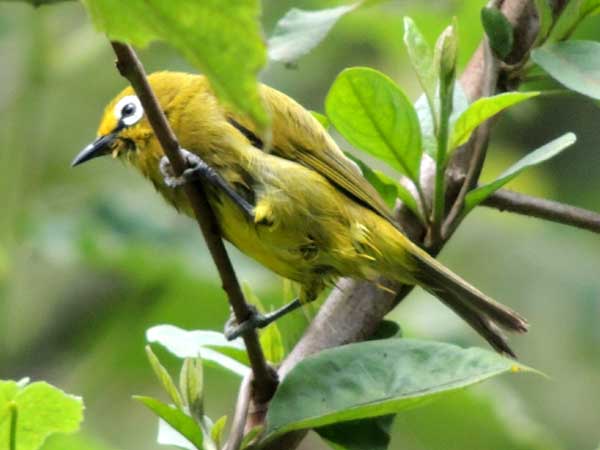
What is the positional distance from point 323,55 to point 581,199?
150 centimetres

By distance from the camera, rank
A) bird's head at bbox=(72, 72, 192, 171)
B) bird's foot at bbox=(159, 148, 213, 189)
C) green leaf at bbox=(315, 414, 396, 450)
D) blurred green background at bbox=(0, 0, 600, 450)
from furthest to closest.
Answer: blurred green background at bbox=(0, 0, 600, 450) < bird's head at bbox=(72, 72, 192, 171) < bird's foot at bbox=(159, 148, 213, 189) < green leaf at bbox=(315, 414, 396, 450)

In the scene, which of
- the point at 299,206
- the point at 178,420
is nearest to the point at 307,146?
the point at 299,206

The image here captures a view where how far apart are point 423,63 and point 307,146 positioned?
0.93 metres

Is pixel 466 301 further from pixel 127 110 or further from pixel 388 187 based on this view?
pixel 127 110

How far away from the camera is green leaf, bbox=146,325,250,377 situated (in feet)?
6.88

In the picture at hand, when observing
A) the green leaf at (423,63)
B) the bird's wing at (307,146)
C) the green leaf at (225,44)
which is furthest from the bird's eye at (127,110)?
the green leaf at (225,44)

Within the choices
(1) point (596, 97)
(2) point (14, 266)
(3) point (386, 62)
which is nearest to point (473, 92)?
(1) point (596, 97)

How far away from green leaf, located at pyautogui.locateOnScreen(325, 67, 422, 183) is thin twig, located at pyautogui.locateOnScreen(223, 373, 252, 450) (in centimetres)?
50

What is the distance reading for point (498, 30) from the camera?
2.10 m

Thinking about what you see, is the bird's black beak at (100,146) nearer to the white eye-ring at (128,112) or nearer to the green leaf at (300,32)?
the white eye-ring at (128,112)

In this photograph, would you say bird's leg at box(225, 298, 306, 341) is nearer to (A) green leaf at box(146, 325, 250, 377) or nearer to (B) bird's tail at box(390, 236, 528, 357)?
(A) green leaf at box(146, 325, 250, 377)

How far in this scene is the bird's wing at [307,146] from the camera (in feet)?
9.40

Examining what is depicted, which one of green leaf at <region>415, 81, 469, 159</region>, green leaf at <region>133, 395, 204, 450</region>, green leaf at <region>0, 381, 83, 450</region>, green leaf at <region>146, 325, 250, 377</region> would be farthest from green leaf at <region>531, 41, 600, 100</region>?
green leaf at <region>0, 381, 83, 450</region>

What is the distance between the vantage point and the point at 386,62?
6.61 meters
